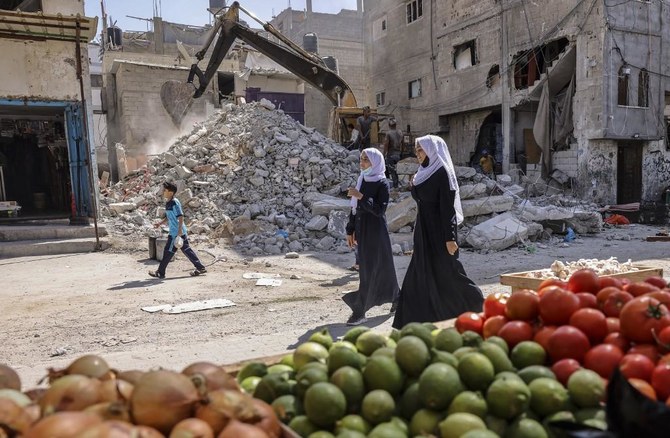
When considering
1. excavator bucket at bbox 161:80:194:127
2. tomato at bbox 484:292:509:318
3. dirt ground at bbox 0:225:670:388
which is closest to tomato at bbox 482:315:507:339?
tomato at bbox 484:292:509:318

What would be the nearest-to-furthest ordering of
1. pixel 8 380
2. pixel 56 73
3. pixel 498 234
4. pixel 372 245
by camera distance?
pixel 8 380, pixel 372 245, pixel 498 234, pixel 56 73

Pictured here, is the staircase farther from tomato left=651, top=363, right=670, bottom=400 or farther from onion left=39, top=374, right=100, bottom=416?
tomato left=651, top=363, right=670, bottom=400

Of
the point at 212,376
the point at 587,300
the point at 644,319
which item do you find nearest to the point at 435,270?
the point at 587,300

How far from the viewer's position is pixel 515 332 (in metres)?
2.18

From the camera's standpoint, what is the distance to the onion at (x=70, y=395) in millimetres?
1580

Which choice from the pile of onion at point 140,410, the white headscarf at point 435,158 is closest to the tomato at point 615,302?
the pile of onion at point 140,410

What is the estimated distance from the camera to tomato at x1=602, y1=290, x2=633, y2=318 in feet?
7.31

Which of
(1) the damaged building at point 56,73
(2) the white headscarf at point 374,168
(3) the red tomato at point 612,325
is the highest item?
(1) the damaged building at point 56,73

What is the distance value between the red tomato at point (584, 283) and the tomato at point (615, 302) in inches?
8.3

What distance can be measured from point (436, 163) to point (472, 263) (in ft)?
17.9

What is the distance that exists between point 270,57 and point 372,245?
10.9 metres

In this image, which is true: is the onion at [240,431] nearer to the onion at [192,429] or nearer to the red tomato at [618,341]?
the onion at [192,429]

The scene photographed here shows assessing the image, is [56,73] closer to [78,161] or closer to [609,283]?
[78,161]

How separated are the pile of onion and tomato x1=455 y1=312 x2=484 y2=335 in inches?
42.3
